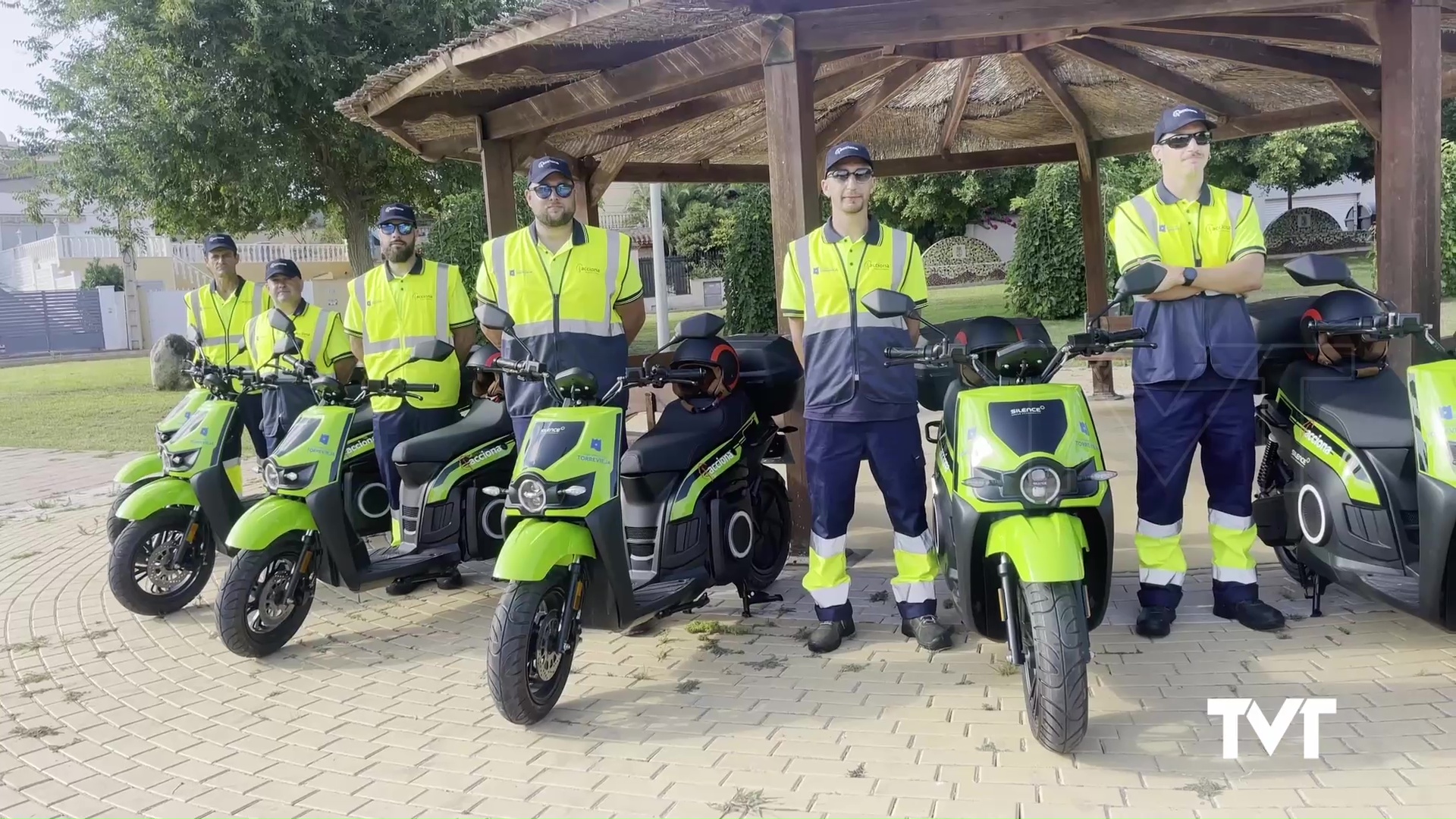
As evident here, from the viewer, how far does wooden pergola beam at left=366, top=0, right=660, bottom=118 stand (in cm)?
484

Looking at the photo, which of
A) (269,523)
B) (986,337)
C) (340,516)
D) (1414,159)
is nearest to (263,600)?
(269,523)

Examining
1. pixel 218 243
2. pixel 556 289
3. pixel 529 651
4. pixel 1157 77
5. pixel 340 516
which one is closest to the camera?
pixel 529 651

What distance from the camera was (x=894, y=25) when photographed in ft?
16.9

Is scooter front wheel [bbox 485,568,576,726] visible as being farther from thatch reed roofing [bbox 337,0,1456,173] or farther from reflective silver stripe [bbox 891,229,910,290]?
thatch reed roofing [bbox 337,0,1456,173]

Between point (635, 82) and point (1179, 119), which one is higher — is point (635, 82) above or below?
above

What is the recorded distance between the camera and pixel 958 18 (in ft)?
16.8

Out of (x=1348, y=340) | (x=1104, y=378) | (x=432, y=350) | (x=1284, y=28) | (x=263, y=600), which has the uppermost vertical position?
(x=1284, y=28)

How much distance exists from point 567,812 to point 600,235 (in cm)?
245

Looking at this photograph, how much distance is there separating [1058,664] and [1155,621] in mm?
1294

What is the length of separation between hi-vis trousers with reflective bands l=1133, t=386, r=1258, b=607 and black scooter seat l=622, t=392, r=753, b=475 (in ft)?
5.44

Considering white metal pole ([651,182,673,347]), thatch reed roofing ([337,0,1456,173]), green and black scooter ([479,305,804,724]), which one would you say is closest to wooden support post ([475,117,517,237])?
thatch reed roofing ([337,0,1456,173])

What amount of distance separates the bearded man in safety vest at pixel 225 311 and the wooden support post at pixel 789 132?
3.17m

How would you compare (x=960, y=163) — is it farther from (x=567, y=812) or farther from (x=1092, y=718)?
(x=567, y=812)

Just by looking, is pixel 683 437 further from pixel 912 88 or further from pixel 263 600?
pixel 912 88
